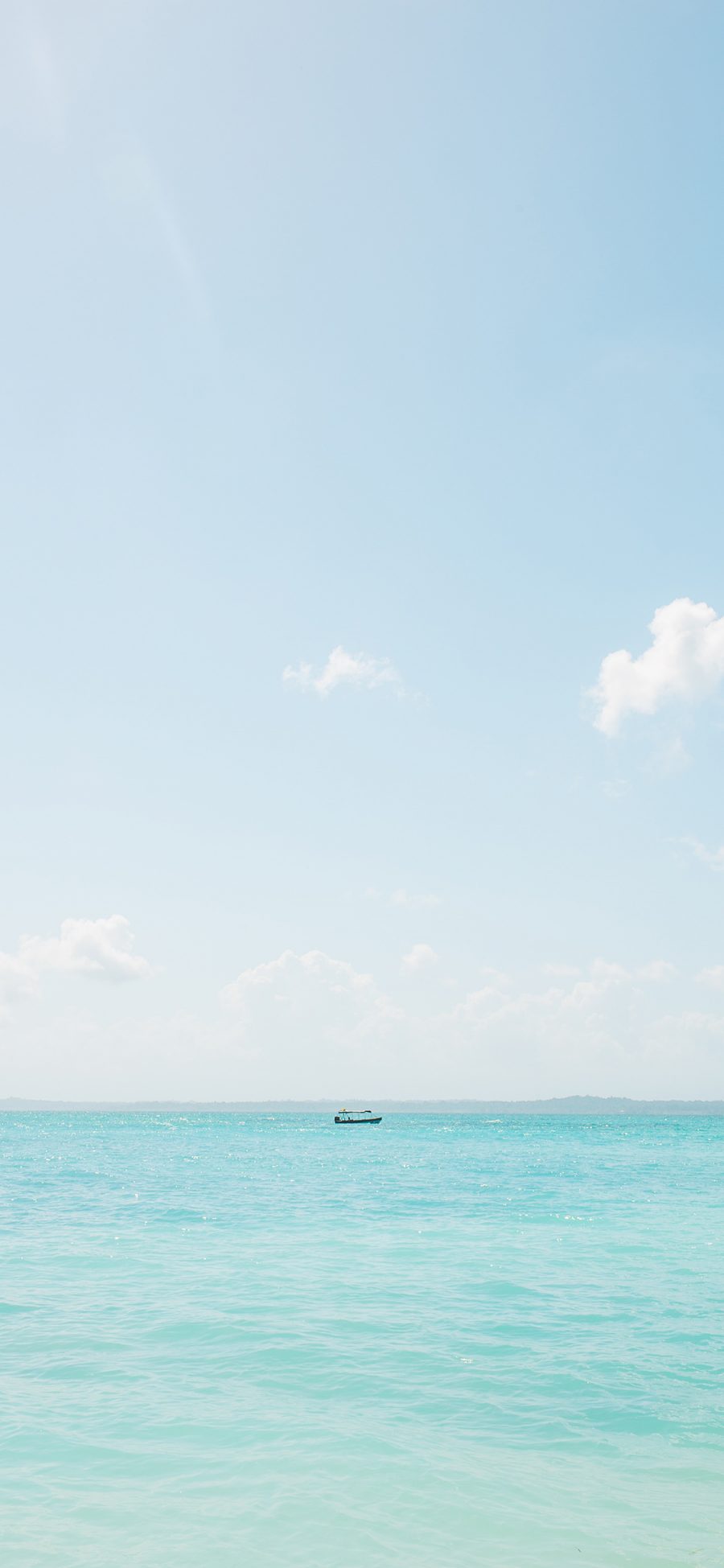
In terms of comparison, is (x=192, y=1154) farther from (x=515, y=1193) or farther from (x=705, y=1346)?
(x=705, y=1346)

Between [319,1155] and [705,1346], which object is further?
[319,1155]

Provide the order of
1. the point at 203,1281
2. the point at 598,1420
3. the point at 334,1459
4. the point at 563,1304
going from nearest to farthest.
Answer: the point at 334,1459, the point at 598,1420, the point at 563,1304, the point at 203,1281

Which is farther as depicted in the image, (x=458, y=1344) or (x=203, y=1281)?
(x=203, y=1281)

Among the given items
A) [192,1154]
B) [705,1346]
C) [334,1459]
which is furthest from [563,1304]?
[192,1154]

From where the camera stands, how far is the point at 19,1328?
18.6 m

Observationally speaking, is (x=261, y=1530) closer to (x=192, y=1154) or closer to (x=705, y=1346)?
(x=705, y=1346)

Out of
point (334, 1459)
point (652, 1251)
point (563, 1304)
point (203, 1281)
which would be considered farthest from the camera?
point (652, 1251)

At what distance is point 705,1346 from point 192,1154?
2771 inches

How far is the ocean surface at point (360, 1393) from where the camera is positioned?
34.9ft

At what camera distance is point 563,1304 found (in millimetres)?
21125

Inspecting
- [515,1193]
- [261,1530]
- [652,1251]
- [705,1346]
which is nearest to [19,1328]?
[261,1530]

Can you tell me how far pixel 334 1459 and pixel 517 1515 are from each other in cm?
275

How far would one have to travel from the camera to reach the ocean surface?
10.6 m

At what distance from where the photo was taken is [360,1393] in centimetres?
1521
